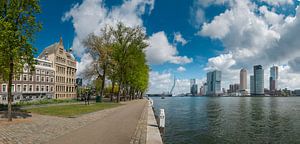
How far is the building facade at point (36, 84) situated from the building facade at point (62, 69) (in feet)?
9.08

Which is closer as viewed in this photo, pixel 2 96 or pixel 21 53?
pixel 21 53

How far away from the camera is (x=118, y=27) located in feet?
173

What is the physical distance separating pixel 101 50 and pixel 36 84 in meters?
36.9

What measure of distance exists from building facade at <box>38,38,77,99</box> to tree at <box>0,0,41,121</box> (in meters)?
69.8

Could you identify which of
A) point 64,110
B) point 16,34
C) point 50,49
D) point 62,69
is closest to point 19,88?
point 62,69

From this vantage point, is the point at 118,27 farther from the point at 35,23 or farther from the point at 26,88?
the point at 26,88

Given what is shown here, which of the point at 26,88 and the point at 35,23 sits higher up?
the point at 35,23

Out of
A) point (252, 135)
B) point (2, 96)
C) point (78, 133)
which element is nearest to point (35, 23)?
point (78, 133)

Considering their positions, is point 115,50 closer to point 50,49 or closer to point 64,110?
point 64,110

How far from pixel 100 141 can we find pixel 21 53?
11.6 metres

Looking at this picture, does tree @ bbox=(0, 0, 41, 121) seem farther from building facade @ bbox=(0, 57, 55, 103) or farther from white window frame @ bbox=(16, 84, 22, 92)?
white window frame @ bbox=(16, 84, 22, 92)

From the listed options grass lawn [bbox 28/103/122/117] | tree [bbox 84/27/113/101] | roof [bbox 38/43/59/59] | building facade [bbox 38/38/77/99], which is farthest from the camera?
roof [bbox 38/43/59/59]

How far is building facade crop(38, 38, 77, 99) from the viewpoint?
87119 millimetres

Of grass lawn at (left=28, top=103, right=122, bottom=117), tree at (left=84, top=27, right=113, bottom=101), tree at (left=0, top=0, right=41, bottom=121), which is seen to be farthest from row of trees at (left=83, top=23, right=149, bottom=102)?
tree at (left=0, top=0, right=41, bottom=121)
